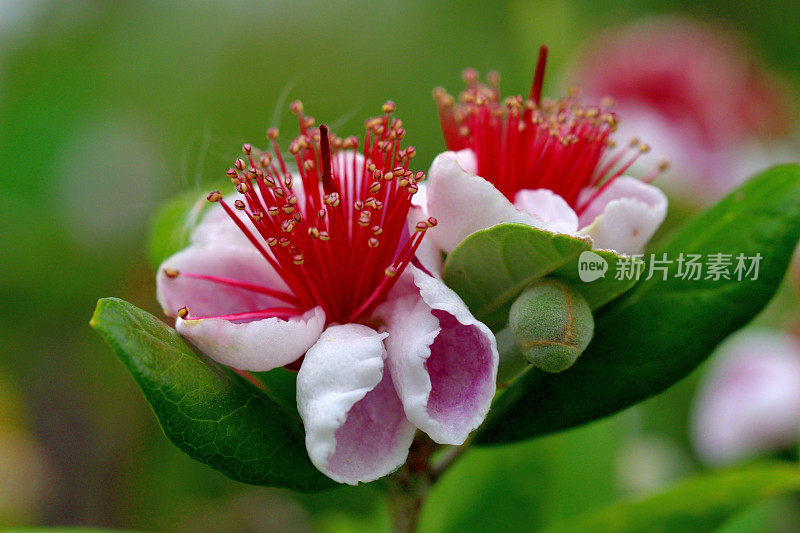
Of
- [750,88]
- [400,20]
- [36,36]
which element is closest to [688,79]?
[750,88]

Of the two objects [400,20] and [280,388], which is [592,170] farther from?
[400,20]

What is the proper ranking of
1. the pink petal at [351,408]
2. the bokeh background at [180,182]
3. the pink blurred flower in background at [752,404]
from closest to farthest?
1. the pink petal at [351,408]
2. the bokeh background at [180,182]
3. the pink blurred flower in background at [752,404]

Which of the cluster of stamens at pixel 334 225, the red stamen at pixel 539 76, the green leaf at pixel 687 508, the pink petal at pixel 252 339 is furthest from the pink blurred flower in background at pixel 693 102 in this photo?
the pink petal at pixel 252 339

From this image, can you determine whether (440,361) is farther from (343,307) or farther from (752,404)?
(752,404)

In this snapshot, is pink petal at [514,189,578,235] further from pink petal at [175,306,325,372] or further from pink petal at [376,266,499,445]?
pink petal at [175,306,325,372]

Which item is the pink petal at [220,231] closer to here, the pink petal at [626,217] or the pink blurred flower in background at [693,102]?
the pink petal at [626,217]

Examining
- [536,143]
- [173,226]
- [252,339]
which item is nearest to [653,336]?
[536,143]
